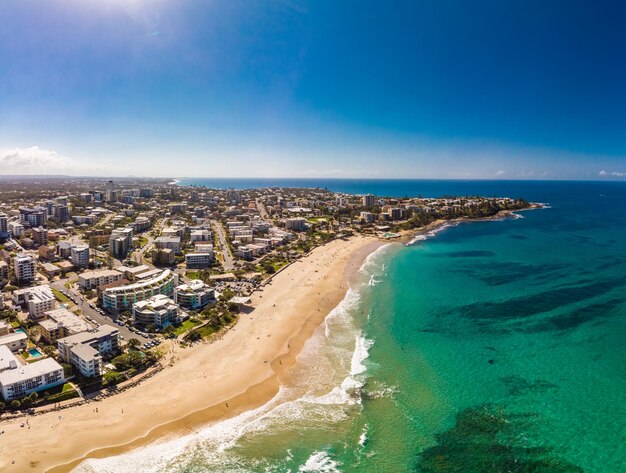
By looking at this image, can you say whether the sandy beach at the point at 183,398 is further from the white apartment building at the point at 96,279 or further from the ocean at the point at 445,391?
the white apartment building at the point at 96,279

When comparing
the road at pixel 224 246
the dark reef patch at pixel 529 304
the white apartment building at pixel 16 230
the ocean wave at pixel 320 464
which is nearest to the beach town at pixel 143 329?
the road at pixel 224 246

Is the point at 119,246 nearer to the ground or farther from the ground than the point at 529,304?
farther from the ground

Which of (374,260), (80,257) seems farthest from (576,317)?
(80,257)

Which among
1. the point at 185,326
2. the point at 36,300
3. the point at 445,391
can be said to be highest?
the point at 36,300

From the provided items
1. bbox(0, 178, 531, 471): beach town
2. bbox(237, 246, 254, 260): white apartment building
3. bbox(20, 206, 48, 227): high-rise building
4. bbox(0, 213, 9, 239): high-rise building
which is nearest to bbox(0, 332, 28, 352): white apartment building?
bbox(0, 178, 531, 471): beach town

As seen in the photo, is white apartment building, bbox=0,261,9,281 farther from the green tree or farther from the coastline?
the coastline

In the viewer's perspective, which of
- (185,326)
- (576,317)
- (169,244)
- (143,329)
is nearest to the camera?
(143,329)

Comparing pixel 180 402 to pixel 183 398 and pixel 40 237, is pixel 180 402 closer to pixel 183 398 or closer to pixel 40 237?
pixel 183 398
